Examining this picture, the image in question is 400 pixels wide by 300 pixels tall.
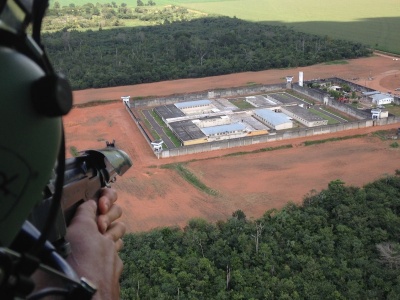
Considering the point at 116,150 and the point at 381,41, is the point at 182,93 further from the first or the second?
the point at 116,150

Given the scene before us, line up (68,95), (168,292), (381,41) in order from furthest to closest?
(381,41)
(168,292)
(68,95)

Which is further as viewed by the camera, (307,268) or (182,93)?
(182,93)

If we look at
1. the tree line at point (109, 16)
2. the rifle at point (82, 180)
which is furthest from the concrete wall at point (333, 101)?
the tree line at point (109, 16)

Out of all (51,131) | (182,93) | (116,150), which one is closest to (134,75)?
(182,93)

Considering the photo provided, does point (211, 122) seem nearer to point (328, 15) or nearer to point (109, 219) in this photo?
point (109, 219)

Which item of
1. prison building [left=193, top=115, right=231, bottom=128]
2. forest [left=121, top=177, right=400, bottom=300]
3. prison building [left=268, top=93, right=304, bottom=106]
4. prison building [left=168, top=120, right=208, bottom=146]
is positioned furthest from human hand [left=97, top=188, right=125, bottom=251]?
prison building [left=268, top=93, right=304, bottom=106]

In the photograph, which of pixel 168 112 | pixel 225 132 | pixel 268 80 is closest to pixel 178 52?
pixel 268 80
